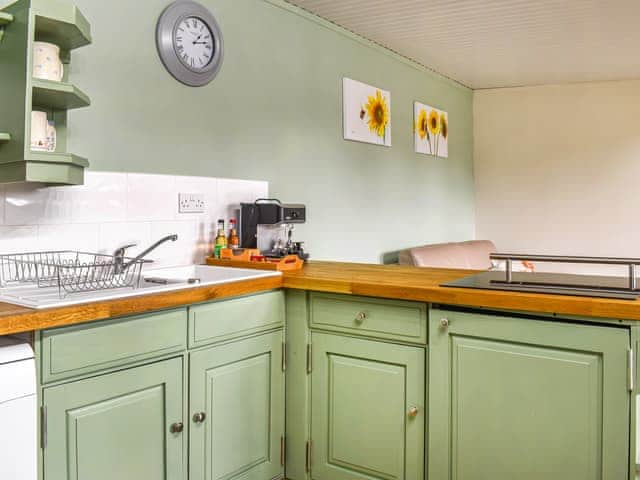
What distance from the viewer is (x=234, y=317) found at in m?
1.96

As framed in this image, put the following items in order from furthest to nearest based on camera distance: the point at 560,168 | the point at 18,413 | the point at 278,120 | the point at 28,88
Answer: the point at 560,168, the point at 278,120, the point at 28,88, the point at 18,413

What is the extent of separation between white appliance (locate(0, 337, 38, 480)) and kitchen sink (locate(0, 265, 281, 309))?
0.15 metres

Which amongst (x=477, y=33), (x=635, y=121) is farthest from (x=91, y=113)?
(x=635, y=121)

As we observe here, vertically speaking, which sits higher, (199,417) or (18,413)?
(18,413)

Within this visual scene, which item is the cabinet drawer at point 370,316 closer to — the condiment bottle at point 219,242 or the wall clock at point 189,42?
the condiment bottle at point 219,242

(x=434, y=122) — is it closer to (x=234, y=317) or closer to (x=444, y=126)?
(x=444, y=126)

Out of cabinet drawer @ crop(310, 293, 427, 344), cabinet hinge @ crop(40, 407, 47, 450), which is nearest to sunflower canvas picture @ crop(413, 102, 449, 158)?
cabinet drawer @ crop(310, 293, 427, 344)

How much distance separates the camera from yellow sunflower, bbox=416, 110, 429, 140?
14.6ft

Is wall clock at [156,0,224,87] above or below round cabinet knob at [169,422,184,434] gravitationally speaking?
above

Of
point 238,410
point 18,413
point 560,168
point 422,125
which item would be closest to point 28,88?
point 18,413

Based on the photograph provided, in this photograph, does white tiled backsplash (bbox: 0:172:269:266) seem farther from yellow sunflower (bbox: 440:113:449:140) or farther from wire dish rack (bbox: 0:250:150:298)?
yellow sunflower (bbox: 440:113:449:140)

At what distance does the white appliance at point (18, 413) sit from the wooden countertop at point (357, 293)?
0.23ft

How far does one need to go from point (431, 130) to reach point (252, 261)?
2.74m

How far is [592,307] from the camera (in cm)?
154
